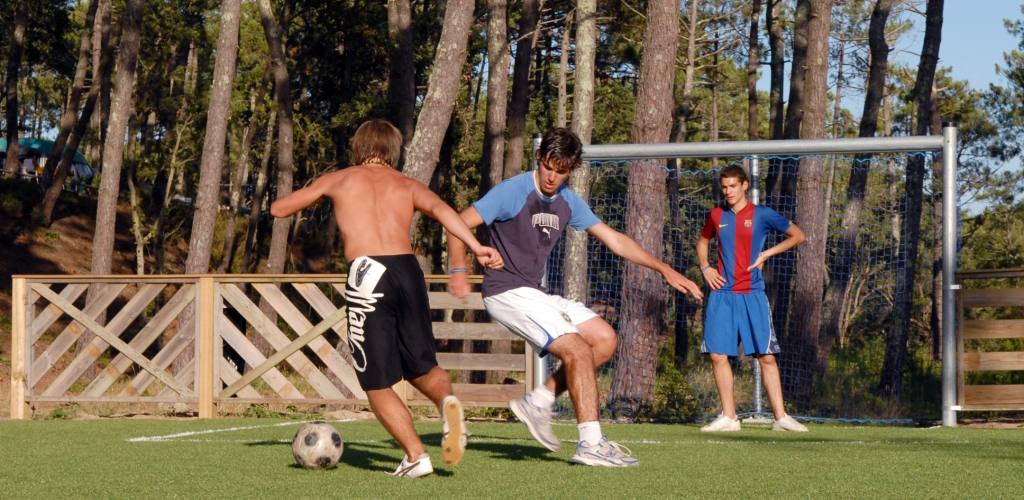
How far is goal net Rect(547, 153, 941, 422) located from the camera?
923cm

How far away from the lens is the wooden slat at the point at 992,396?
27.0 feet

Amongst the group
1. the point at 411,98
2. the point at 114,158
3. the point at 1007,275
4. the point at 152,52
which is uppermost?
the point at 152,52

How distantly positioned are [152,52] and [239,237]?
7.80 m

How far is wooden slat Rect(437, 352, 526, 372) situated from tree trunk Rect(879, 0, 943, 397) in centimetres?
344

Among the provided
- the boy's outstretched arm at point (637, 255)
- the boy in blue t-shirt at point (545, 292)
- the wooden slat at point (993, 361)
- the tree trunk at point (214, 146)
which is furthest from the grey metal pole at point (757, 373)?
the tree trunk at point (214, 146)

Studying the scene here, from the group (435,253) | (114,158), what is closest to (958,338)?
(114,158)

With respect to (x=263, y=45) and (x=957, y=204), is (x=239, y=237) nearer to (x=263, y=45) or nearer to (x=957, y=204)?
(x=263, y=45)

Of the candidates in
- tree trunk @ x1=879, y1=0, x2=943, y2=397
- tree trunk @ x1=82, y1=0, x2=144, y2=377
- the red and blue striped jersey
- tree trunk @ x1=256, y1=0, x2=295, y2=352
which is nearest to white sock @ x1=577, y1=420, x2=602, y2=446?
the red and blue striped jersey

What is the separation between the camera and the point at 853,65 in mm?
38688

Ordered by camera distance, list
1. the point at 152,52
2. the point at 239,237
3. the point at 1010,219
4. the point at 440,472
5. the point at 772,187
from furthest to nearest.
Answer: the point at 1010,219 → the point at 239,237 → the point at 152,52 → the point at 772,187 → the point at 440,472

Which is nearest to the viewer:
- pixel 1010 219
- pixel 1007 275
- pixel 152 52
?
pixel 1007 275

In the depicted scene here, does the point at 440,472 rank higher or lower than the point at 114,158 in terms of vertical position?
lower

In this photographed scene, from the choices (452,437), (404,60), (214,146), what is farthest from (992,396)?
(214,146)

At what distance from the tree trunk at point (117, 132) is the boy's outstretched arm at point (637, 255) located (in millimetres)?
15706
